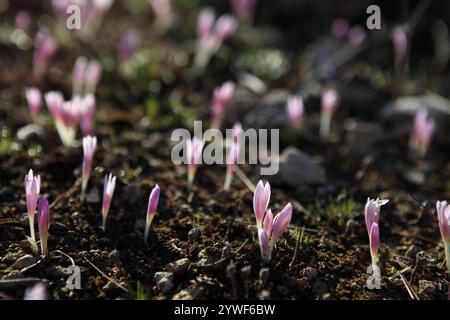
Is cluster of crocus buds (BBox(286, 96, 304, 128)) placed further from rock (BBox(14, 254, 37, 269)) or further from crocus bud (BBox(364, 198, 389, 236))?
rock (BBox(14, 254, 37, 269))

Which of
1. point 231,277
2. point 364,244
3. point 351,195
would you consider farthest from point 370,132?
point 231,277

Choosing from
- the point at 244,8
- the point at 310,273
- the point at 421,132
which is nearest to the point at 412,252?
the point at 310,273

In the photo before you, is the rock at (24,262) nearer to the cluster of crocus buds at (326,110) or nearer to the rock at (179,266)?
the rock at (179,266)

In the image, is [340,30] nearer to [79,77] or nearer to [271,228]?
[79,77]

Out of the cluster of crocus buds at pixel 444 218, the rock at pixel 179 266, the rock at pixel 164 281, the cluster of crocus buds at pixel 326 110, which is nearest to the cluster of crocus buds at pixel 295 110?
the cluster of crocus buds at pixel 326 110

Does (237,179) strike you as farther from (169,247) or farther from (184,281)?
(184,281)

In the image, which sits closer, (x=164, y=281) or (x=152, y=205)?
(x=164, y=281)
